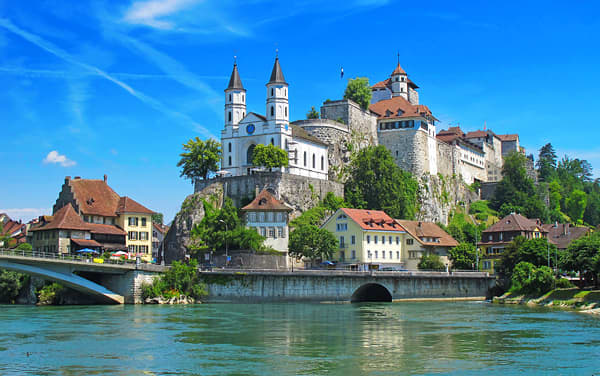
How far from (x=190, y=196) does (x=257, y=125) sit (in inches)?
550

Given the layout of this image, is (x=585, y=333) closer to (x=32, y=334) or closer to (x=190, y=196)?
(x=32, y=334)

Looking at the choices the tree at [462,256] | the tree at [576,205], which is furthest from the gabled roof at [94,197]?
the tree at [576,205]

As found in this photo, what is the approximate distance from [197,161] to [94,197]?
1954cm

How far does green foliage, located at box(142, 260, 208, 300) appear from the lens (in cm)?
6594

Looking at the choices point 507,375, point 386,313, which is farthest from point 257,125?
point 507,375

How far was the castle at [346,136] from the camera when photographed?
9331 cm

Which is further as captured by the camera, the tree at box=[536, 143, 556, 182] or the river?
the tree at box=[536, 143, 556, 182]

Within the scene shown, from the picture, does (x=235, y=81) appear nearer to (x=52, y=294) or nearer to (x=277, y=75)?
(x=277, y=75)

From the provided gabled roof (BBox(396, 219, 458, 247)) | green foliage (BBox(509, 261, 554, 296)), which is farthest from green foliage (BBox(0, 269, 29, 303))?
green foliage (BBox(509, 261, 554, 296))

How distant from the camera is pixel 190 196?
282 ft

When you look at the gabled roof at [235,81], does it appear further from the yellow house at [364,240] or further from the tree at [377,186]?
the yellow house at [364,240]

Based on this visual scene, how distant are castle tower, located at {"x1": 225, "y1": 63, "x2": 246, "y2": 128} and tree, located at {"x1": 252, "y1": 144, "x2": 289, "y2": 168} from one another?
27.8ft

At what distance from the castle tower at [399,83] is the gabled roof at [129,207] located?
65.9 m

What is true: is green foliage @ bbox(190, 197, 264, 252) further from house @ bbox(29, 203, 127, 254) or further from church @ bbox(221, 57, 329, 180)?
church @ bbox(221, 57, 329, 180)
